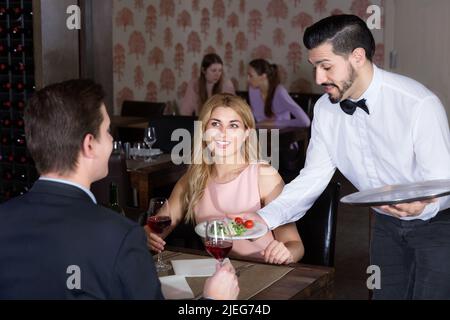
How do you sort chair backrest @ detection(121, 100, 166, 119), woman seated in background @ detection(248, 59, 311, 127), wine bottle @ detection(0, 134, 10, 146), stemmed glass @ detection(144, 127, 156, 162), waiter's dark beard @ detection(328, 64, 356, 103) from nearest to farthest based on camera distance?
waiter's dark beard @ detection(328, 64, 356, 103) < wine bottle @ detection(0, 134, 10, 146) < stemmed glass @ detection(144, 127, 156, 162) < woman seated in background @ detection(248, 59, 311, 127) < chair backrest @ detection(121, 100, 166, 119)

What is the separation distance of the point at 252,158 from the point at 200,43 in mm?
5139

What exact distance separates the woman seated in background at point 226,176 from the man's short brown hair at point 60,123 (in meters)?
1.10

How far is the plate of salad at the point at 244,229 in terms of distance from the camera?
185 centimetres

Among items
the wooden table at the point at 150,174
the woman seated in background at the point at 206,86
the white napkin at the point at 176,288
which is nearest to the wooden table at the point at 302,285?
the white napkin at the point at 176,288

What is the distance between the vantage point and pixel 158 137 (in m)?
4.54

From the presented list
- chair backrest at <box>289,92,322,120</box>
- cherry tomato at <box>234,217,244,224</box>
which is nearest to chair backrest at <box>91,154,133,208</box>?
cherry tomato at <box>234,217,244,224</box>

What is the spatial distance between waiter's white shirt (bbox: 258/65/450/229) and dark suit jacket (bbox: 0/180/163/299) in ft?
3.01

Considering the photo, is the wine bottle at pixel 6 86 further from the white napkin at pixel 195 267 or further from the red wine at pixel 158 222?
the white napkin at pixel 195 267

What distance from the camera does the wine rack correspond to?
132 inches

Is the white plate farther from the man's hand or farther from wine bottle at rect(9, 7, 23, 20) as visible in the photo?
wine bottle at rect(9, 7, 23, 20)

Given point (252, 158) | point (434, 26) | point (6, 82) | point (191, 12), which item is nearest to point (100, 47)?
point (6, 82)

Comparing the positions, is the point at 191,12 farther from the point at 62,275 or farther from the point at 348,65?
the point at 62,275

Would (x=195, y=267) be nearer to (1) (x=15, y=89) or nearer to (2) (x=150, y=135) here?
(1) (x=15, y=89)
